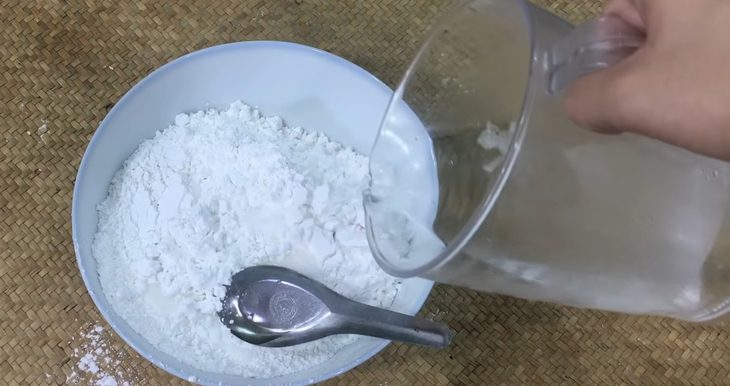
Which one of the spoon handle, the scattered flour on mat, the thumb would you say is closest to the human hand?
the thumb

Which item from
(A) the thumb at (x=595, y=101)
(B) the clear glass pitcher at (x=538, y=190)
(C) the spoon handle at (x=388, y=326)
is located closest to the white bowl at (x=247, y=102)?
(C) the spoon handle at (x=388, y=326)

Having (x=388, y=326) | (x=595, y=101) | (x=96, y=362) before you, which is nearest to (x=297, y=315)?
(x=388, y=326)

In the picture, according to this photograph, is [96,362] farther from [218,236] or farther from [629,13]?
[629,13]

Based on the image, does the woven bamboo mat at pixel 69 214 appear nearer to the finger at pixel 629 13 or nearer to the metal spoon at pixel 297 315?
the metal spoon at pixel 297 315

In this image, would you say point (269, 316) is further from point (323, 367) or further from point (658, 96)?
point (658, 96)

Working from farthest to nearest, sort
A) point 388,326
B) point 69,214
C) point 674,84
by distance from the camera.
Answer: point 69,214, point 388,326, point 674,84

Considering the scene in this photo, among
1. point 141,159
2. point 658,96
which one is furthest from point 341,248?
point 658,96
